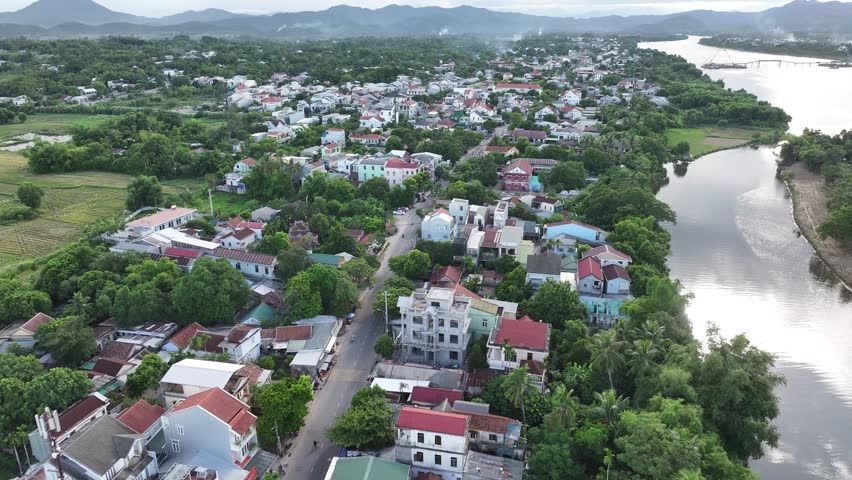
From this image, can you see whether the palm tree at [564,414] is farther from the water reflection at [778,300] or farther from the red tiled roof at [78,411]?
the red tiled roof at [78,411]

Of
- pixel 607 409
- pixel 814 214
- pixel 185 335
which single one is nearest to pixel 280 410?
pixel 185 335

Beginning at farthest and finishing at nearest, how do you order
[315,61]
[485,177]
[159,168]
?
1. [315,61]
2. [159,168]
3. [485,177]

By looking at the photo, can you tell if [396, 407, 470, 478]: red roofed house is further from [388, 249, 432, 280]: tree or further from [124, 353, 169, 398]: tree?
[388, 249, 432, 280]: tree

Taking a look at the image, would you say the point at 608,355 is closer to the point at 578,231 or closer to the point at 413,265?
Answer: the point at 413,265

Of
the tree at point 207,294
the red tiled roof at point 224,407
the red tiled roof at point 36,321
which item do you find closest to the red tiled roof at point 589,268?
the tree at point 207,294

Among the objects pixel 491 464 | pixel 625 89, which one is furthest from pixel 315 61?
pixel 491 464

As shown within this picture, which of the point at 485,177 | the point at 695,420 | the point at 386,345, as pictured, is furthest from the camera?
the point at 485,177

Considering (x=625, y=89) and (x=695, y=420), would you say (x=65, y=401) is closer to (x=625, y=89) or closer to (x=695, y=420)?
(x=695, y=420)
